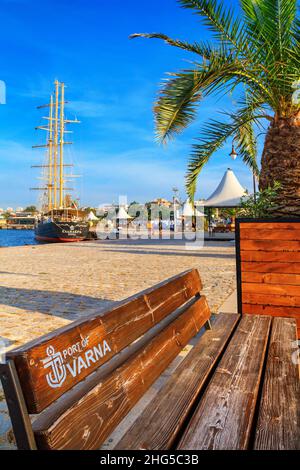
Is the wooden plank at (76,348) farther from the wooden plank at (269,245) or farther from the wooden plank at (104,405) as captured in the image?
the wooden plank at (269,245)

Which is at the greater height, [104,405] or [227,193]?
[227,193]

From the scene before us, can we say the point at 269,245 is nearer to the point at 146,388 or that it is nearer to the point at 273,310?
the point at 273,310

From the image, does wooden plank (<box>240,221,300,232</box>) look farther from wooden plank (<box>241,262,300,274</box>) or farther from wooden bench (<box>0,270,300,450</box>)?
wooden bench (<box>0,270,300,450</box>)

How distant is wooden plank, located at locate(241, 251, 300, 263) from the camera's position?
3.50 m

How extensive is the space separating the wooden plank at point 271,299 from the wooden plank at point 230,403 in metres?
1.18

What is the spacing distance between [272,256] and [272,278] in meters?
0.22

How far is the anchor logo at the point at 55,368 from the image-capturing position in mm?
1156

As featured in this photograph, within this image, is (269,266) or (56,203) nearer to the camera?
(269,266)

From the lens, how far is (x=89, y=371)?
1.36 m

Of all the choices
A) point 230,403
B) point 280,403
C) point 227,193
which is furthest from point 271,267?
point 227,193

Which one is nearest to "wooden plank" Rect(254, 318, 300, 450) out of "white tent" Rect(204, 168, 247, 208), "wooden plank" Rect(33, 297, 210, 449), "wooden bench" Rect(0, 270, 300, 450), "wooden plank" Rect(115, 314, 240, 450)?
"wooden bench" Rect(0, 270, 300, 450)

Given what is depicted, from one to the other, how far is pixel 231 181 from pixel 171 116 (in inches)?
599

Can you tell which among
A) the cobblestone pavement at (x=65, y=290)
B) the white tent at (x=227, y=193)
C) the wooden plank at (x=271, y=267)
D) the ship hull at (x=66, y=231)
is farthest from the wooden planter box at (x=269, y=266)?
the ship hull at (x=66, y=231)

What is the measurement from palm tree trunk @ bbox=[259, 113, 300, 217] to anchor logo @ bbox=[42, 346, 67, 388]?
3989mm
